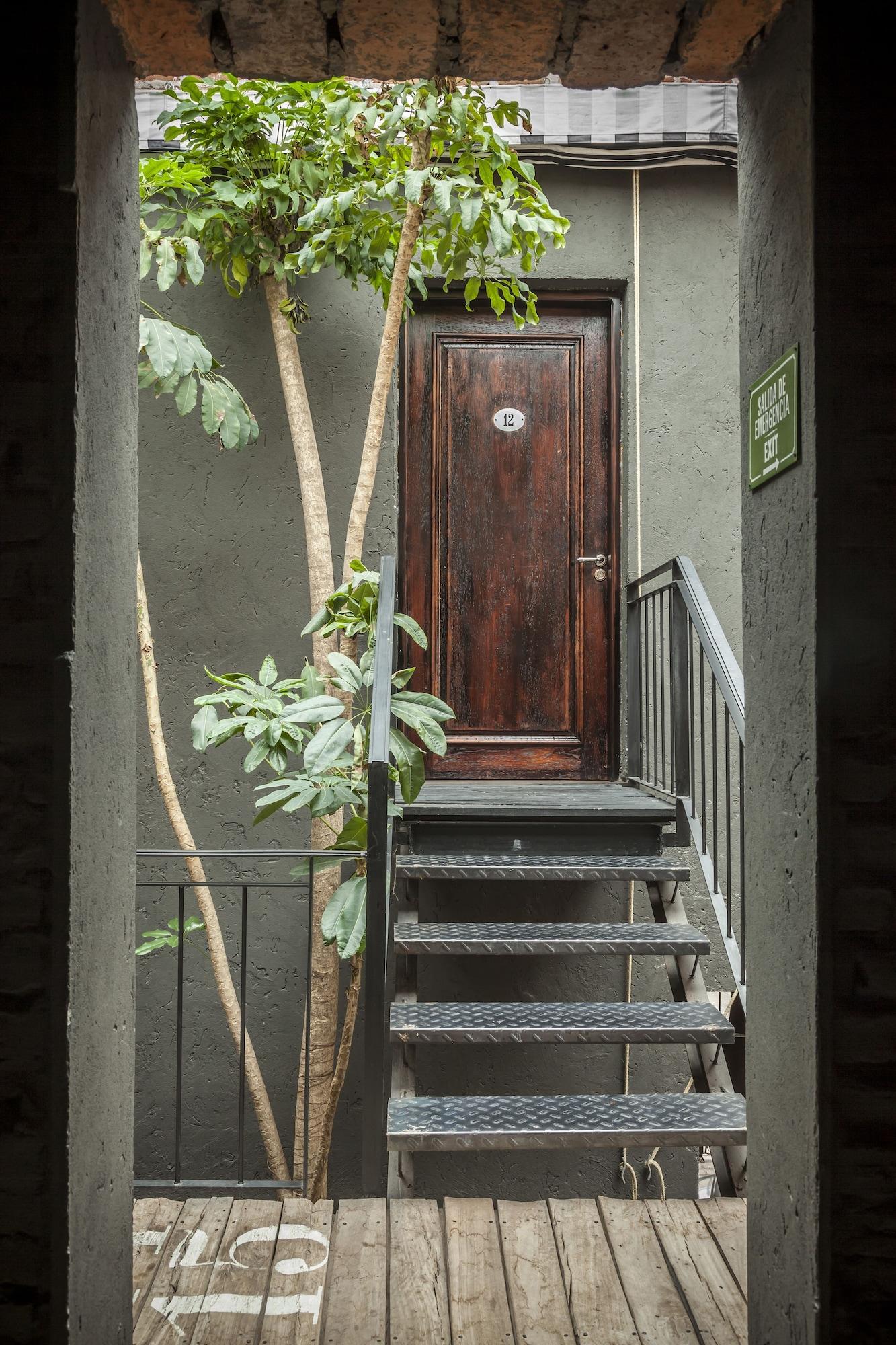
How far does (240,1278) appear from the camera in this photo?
203 centimetres

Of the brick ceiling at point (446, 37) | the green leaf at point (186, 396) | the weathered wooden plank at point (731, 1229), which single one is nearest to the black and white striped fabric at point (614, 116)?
the green leaf at point (186, 396)

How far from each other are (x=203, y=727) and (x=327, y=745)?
1.53ft

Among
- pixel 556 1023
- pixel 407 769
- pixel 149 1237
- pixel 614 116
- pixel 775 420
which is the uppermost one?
pixel 614 116

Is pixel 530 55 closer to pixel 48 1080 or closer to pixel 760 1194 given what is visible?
pixel 48 1080

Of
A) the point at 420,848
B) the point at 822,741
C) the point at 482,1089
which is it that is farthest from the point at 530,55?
the point at 482,1089

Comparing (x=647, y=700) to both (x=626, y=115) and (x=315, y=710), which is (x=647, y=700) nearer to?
(x=315, y=710)

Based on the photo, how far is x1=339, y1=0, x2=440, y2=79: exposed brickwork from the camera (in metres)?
1.42

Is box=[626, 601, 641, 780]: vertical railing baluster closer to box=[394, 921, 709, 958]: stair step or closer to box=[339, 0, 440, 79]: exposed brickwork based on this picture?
box=[394, 921, 709, 958]: stair step

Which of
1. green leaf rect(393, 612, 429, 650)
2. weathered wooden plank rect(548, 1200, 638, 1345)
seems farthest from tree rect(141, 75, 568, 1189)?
weathered wooden plank rect(548, 1200, 638, 1345)

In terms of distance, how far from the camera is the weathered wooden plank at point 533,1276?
186cm

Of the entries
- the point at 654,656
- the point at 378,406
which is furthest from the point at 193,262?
the point at 654,656

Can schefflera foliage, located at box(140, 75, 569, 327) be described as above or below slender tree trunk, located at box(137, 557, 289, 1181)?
above

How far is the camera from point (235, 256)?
3746 millimetres

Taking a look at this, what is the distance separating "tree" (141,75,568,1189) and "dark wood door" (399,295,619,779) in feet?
1.99
